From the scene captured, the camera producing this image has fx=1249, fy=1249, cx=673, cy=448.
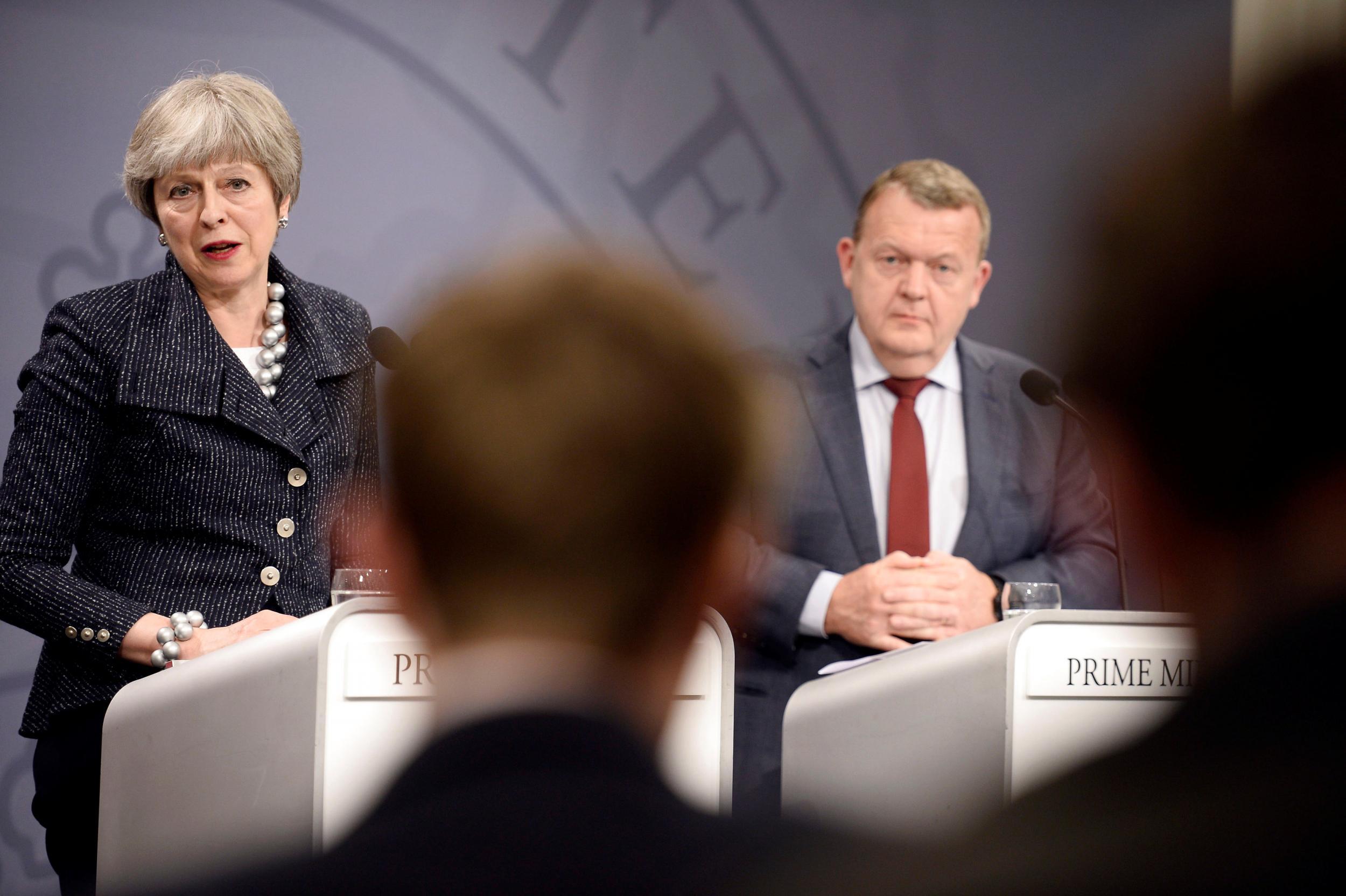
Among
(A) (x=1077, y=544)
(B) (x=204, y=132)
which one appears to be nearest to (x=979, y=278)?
(A) (x=1077, y=544)

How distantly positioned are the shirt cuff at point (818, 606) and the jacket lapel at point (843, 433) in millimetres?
156

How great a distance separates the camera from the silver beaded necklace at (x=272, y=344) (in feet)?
6.87

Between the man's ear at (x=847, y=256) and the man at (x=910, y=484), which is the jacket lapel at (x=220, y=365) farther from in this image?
the man's ear at (x=847, y=256)

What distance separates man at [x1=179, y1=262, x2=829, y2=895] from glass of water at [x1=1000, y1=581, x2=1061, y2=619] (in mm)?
1630

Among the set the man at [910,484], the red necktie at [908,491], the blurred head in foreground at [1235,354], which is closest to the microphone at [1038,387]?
the man at [910,484]

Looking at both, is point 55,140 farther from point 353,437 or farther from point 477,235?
point 353,437

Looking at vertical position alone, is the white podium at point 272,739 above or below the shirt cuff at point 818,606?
below

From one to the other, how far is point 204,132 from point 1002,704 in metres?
1.54

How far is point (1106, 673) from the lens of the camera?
5.61 ft

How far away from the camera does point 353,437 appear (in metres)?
2.16

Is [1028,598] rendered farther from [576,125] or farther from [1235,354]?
[576,125]

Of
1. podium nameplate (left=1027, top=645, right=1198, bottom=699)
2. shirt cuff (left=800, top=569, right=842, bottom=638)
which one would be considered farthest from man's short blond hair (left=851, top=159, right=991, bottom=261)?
podium nameplate (left=1027, top=645, right=1198, bottom=699)

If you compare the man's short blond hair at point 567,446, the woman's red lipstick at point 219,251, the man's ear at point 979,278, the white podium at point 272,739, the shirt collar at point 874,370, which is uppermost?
the man's ear at point 979,278

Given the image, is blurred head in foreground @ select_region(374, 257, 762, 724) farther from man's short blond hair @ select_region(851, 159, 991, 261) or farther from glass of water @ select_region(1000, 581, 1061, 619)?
man's short blond hair @ select_region(851, 159, 991, 261)
